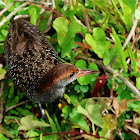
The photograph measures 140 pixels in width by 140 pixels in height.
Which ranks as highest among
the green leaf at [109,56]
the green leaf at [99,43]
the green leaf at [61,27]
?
the green leaf at [61,27]

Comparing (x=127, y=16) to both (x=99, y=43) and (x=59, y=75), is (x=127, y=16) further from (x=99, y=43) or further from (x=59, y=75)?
(x=59, y=75)

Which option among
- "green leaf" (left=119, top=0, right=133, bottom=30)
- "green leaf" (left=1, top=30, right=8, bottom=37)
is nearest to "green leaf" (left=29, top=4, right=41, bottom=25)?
"green leaf" (left=1, top=30, right=8, bottom=37)

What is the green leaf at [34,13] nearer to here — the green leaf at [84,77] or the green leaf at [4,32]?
the green leaf at [4,32]

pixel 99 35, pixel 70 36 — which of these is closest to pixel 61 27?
pixel 70 36

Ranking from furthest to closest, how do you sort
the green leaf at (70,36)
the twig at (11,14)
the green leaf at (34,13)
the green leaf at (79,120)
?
the green leaf at (34,13)
the twig at (11,14)
the green leaf at (70,36)
the green leaf at (79,120)

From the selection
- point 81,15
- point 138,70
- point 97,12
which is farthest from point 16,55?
point 138,70

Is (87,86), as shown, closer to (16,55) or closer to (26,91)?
(26,91)

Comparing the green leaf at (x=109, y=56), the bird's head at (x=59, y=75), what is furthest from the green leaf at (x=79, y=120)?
the green leaf at (x=109, y=56)
